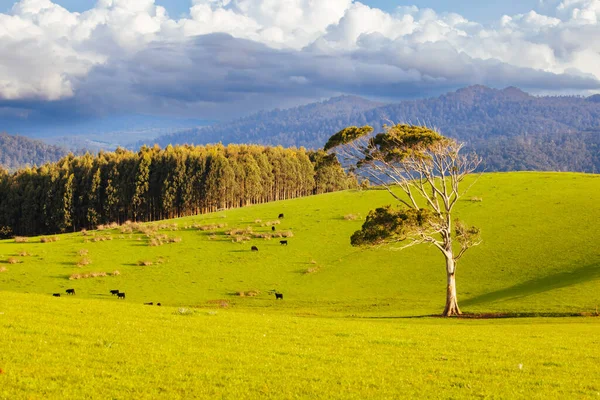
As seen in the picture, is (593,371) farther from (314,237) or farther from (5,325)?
(314,237)

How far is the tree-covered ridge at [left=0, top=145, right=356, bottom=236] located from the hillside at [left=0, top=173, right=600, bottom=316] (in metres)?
48.5

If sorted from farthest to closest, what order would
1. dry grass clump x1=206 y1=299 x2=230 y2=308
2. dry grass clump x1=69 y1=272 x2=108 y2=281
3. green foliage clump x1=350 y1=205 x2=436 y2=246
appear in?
dry grass clump x1=69 y1=272 x2=108 y2=281
dry grass clump x1=206 y1=299 x2=230 y2=308
green foliage clump x1=350 y1=205 x2=436 y2=246

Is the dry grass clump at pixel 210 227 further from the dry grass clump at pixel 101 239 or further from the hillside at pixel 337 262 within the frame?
the dry grass clump at pixel 101 239

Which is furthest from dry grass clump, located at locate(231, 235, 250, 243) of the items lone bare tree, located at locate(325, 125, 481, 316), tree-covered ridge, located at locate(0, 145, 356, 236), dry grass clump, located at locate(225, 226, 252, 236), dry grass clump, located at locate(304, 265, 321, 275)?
tree-covered ridge, located at locate(0, 145, 356, 236)

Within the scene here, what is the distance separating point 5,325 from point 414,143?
31.5m

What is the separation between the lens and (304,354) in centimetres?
1694

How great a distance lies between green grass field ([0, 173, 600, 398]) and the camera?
1341 cm

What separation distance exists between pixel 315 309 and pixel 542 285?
21.3 m

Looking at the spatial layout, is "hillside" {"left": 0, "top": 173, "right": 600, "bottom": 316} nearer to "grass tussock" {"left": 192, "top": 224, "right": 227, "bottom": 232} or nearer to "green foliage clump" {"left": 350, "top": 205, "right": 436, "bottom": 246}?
"grass tussock" {"left": 192, "top": 224, "right": 227, "bottom": 232}

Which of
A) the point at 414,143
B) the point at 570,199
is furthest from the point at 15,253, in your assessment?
the point at 570,199

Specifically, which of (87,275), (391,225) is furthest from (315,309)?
(87,275)

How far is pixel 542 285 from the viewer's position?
158 feet

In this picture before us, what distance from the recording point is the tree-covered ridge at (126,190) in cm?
13175

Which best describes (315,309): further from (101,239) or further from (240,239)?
(101,239)
